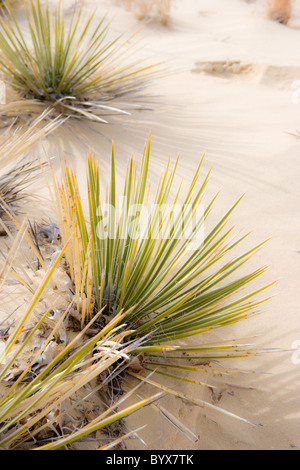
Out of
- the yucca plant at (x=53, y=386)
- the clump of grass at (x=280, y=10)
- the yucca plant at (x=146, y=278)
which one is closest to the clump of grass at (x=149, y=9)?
the clump of grass at (x=280, y=10)

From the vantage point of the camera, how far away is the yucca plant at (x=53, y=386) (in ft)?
3.17

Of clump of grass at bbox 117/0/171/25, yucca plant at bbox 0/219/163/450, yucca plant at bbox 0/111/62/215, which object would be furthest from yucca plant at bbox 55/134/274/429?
clump of grass at bbox 117/0/171/25

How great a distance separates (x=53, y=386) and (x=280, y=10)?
4991mm

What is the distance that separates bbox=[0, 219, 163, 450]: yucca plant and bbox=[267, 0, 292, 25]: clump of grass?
4559mm

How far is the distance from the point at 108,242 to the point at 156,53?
2964 mm

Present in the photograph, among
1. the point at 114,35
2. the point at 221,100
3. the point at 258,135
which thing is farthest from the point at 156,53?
the point at 258,135

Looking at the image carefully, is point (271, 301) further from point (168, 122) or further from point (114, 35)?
point (114, 35)

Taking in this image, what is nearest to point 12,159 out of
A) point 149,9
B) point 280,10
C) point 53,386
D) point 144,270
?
point 144,270

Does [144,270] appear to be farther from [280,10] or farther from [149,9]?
[280,10]

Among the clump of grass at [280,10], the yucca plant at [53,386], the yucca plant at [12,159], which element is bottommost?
the yucca plant at [53,386]

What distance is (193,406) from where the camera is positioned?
1421mm

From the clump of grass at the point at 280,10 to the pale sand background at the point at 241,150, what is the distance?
13cm

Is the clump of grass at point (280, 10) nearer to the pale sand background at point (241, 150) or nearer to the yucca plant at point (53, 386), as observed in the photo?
the pale sand background at point (241, 150)

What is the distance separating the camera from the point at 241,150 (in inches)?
107
